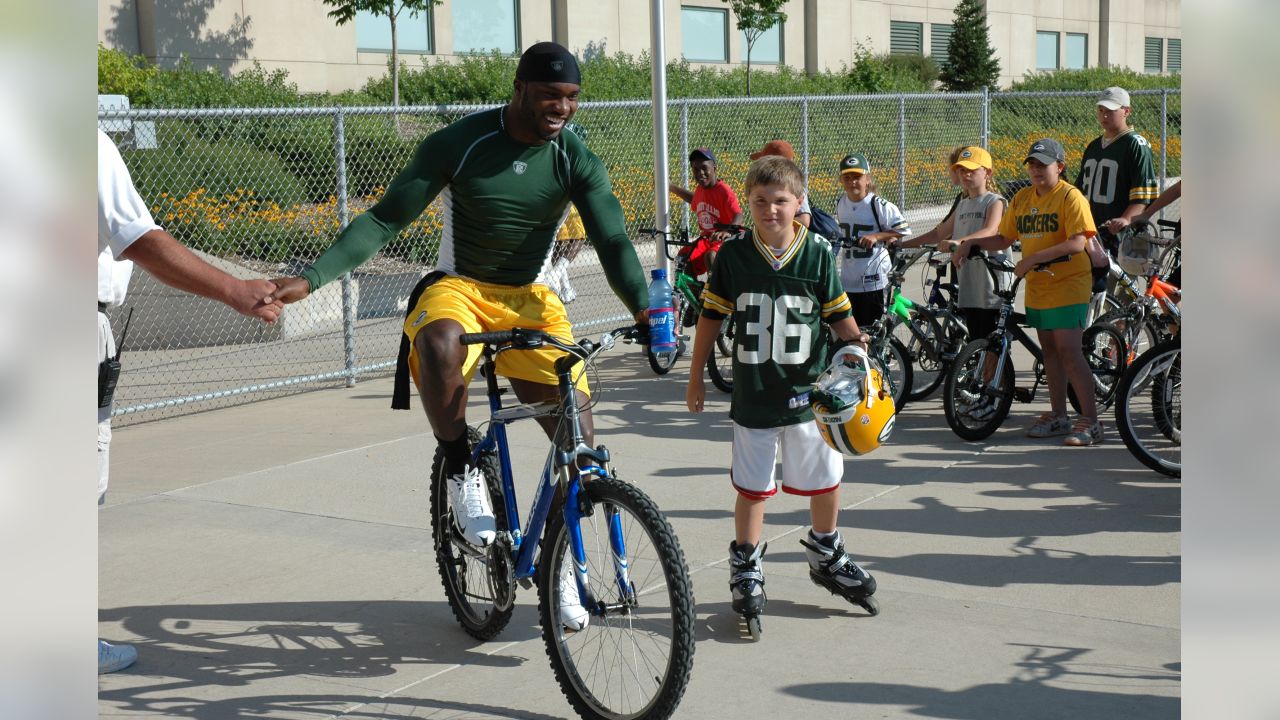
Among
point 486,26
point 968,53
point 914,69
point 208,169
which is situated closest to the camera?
point 208,169

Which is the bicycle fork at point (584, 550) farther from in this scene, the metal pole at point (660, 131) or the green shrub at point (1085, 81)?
the green shrub at point (1085, 81)

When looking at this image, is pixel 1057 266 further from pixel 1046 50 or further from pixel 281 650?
pixel 1046 50

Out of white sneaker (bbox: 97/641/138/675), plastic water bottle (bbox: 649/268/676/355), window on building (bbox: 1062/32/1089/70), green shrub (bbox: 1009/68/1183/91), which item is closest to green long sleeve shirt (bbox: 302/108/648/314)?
plastic water bottle (bbox: 649/268/676/355)

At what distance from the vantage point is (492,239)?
464 cm

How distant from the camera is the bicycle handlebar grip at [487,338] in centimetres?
401

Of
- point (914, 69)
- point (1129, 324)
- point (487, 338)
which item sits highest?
point (914, 69)

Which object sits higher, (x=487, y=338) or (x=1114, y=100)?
(x=1114, y=100)

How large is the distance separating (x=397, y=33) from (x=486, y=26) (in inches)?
87.6

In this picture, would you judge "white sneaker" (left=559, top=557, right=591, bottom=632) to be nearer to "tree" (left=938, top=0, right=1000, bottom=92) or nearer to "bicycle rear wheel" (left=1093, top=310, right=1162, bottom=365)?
"bicycle rear wheel" (left=1093, top=310, right=1162, bottom=365)

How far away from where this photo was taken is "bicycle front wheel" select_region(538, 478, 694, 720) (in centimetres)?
377

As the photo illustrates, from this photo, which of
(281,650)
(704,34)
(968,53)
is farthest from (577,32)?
(281,650)
